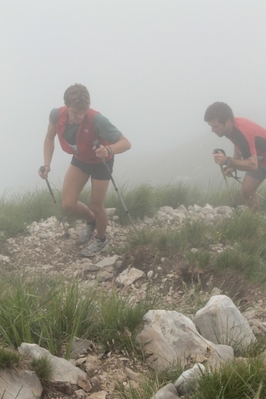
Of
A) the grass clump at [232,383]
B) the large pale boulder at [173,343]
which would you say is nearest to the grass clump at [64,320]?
the large pale boulder at [173,343]

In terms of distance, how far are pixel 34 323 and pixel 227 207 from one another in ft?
24.1

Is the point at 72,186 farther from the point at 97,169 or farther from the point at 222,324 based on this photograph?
the point at 222,324

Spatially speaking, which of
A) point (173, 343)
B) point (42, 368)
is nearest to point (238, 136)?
point (173, 343)

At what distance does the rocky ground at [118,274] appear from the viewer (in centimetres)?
334

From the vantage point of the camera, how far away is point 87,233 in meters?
8.76

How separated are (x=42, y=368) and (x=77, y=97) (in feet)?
17.2

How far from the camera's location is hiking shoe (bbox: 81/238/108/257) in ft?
26.7

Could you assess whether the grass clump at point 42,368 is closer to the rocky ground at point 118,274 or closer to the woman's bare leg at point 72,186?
the rocky ground at point 118,274

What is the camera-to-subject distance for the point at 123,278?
677 cm

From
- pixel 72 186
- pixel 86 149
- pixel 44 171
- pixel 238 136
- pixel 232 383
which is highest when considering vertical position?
pixel 238 136

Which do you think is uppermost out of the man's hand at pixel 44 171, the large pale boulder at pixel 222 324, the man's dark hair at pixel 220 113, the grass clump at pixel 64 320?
the man's dark hair at pixel 220 113

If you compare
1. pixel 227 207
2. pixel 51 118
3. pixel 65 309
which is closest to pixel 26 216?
pixel 51 118

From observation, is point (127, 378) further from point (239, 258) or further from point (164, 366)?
point (239, 258)

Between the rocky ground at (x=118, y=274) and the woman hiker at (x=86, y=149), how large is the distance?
0.48m
